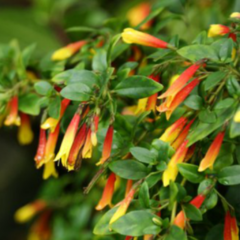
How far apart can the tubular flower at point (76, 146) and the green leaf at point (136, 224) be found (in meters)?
0.15

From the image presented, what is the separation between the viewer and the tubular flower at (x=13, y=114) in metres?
1.06

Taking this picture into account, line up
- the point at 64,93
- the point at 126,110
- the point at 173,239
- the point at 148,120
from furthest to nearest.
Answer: the point at 126,110 < the point at 148,120 < the point at 64,93 < the point at 173,239

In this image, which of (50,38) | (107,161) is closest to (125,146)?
(107,161)

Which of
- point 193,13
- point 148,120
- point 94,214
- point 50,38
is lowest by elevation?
point 94,214

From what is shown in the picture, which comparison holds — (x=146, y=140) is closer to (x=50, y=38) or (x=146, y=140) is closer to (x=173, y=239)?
(x=173, y=239)

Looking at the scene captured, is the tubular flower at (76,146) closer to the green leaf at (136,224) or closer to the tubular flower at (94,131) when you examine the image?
the tubular flower at (94,131)

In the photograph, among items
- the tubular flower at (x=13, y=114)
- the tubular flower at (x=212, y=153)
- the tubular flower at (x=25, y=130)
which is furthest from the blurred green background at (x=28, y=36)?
the tubular flower at (x=212, y=153)

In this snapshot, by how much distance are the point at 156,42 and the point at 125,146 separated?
23 cm

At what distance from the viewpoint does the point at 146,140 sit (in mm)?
Result: 1109

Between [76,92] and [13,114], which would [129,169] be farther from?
[13,114]

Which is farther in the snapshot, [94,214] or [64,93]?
[94,214]

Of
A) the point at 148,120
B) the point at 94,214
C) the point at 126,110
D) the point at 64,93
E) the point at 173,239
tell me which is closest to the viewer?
the point at 173,239

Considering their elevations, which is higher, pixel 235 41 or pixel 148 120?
pixel 235 41

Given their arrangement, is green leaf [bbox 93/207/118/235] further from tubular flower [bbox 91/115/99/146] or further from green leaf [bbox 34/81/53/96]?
green leaf [bbox 34/81/53/96]
